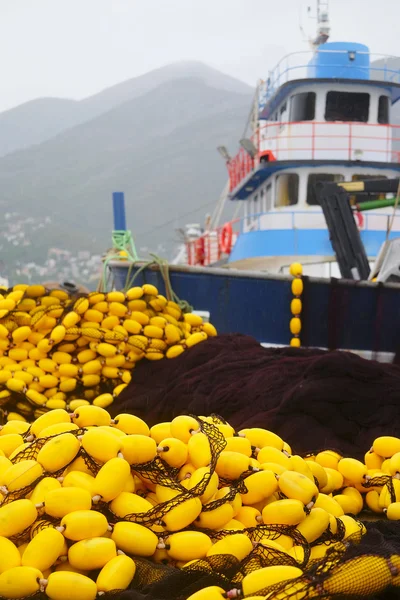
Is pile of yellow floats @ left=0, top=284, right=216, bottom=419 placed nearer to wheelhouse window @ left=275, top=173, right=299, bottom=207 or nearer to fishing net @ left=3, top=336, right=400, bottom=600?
fishing net @ left=3, top=336, right=400, bottom=600

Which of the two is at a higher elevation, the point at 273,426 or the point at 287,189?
the point at 287,189

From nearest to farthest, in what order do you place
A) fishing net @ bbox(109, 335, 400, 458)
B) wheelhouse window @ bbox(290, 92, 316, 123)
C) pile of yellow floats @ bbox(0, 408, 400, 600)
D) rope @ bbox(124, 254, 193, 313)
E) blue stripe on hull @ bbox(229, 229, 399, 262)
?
pile of yellow floats @ bbox(0, 408, 400, 600) → fishing net @ bbox(109, 335, 400, 458) → rope @ bbox(124, 254, 193, 313) → blue stripe on hull @ bbox(229, 229, 399, 262) → wheelhouse window @ bbox(290, 92, 316, 123)

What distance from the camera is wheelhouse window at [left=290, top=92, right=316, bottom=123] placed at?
1213cm

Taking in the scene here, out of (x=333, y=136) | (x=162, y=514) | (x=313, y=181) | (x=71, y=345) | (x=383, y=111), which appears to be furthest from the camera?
(x=383, y=111)

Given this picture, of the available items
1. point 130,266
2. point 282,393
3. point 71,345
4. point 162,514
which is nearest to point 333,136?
point 130,266

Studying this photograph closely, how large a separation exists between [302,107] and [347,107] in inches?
→ 34.7

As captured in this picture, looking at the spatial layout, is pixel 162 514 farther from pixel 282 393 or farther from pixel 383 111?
pixel 383 111

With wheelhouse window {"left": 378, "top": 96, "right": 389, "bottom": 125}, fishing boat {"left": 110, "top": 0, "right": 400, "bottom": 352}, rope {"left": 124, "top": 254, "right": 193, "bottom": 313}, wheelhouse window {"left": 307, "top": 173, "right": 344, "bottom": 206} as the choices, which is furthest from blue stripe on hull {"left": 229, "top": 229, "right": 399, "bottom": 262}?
rope {"left": 124, "top": 254, "right": 193, "bottom": 313}

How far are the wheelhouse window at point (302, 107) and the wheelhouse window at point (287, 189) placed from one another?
126 cm

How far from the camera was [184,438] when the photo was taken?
2059 millimetres

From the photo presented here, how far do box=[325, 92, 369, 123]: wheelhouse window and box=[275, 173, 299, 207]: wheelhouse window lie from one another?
4.88 ft

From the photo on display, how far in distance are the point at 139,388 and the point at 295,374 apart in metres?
1.16

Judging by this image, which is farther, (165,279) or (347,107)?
(347,107)

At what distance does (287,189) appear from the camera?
11.9m
